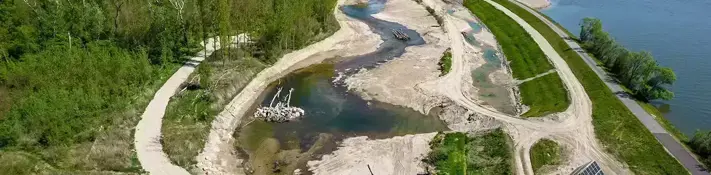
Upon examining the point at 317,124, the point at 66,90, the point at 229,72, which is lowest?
the point at 317,124

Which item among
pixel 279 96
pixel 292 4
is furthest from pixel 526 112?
pixel 292 4

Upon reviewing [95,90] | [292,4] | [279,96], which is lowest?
[279,96]

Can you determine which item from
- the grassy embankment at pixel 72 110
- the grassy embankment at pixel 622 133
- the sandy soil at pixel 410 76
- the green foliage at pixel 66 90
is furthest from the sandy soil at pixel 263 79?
the grassy embankment at pixel 622 133

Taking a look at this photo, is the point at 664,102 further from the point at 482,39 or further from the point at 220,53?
the point at 220,53

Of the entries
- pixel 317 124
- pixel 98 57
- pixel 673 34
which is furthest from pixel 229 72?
pixel 673 34

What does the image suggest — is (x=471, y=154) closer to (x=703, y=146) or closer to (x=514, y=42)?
(x=703, y=146)

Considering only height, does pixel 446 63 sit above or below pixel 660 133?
below

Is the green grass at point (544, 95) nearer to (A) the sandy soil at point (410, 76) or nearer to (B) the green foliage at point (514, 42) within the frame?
(B) the green foliage at point (514, 42)
